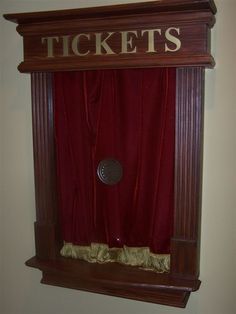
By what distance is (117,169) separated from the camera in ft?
5.28

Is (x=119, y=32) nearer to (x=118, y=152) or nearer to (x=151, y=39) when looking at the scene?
(x=151, y=39)

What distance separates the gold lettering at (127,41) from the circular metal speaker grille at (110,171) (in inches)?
18.7

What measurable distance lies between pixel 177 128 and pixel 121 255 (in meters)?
0.65

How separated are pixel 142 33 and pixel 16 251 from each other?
1.25 meters

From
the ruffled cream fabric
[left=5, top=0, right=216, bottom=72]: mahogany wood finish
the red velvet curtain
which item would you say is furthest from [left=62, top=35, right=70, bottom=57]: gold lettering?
the ruffled cream fabric

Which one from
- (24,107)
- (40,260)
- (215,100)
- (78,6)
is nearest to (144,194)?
(215,100)

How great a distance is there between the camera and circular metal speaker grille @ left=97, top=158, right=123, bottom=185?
1.61 meters

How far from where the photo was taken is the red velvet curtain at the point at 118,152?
1526 mm

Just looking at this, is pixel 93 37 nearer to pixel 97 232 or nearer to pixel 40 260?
pixel 97 232

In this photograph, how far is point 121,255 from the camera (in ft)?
5.47

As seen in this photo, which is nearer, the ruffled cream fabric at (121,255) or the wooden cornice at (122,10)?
the wooden cornice at (122,10)

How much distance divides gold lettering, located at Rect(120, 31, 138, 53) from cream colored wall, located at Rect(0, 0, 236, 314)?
28 cm

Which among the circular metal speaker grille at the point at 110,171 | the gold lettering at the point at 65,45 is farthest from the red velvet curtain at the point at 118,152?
the gold lettering at the point at 65,45

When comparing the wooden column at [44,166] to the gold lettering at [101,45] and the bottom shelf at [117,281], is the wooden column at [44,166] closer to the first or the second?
the bottom shelf at [117,281]
